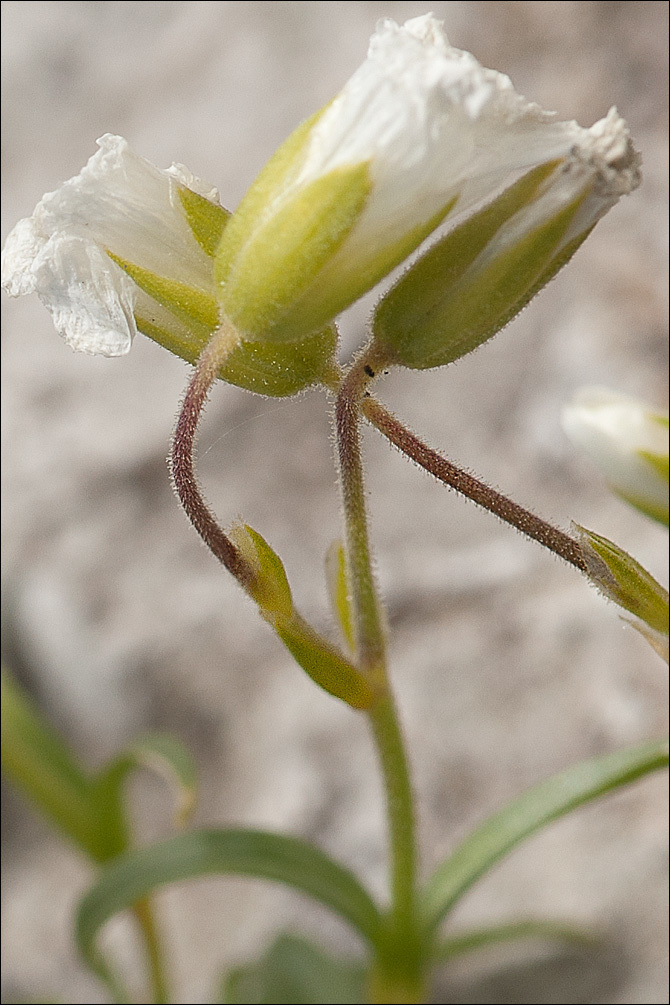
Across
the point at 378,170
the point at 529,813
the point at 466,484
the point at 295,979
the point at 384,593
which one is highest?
the point at 384,593

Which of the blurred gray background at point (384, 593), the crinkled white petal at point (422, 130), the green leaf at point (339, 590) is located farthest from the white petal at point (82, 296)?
the blurred gray background at point (384, 593)

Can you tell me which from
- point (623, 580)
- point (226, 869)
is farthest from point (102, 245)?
point (226, 869)

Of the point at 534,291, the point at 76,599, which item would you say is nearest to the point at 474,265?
the point at 534,291

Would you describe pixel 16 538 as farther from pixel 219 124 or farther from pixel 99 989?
pixel 219 124

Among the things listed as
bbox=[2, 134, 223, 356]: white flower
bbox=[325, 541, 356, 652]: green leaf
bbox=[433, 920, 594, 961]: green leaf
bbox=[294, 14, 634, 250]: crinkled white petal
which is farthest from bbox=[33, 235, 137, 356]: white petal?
bbox=[433, 920, 594, 961]: green leaf

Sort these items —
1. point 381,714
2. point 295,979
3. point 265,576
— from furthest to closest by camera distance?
point 295,979 < point 381,714 < point 265,576

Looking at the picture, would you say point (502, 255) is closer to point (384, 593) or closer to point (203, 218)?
point (203, 218)
